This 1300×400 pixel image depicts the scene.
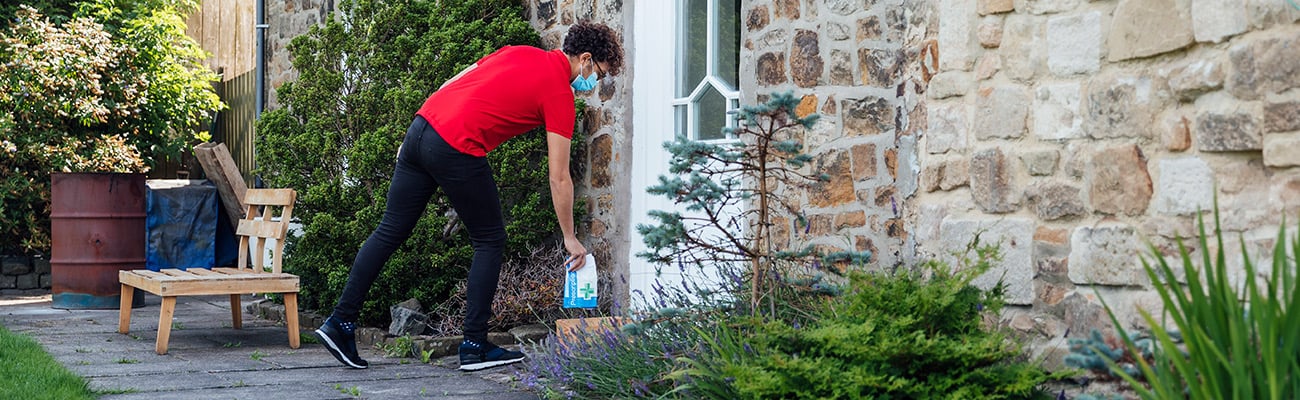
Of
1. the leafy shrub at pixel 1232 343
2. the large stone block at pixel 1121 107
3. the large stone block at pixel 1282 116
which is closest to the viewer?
the leafy shrub at pixel 1232 343

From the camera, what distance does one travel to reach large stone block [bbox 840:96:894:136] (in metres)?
4.93

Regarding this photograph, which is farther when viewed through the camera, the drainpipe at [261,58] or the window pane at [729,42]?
the drainpipe at [261,58]

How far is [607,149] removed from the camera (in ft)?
21.7

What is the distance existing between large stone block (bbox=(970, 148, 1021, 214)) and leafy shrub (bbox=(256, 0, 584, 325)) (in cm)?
322

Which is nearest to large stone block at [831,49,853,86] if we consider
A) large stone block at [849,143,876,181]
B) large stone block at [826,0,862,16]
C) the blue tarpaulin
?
large stone block at [826,0,862,16]

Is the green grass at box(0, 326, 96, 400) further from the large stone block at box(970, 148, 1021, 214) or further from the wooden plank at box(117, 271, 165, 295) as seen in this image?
the large stone block at box(970, 148, 1021, 214)

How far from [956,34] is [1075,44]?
45cm

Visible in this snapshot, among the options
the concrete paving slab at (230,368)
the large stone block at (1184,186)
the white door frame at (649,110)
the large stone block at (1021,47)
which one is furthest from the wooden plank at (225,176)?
the large stone block at (1184,186)

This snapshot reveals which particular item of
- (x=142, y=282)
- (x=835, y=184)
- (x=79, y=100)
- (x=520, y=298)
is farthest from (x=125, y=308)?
(x=835, y=184)

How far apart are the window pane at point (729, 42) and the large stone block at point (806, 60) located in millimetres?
587

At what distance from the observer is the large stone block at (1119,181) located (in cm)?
327

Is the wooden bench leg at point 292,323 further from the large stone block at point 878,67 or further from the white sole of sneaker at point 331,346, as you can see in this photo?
the large stone block at point 878,67

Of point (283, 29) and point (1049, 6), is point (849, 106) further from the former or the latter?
point (283, 29)

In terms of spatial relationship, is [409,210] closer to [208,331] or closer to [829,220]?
[829,220]
